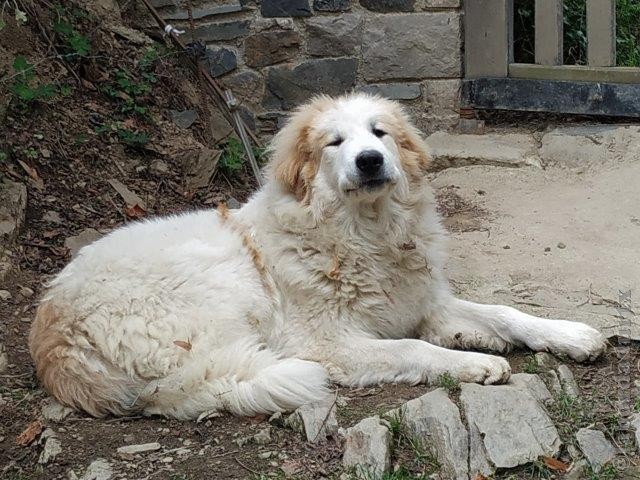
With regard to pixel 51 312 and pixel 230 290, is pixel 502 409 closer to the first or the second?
pixel 230 290

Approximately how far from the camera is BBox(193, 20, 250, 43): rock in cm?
683

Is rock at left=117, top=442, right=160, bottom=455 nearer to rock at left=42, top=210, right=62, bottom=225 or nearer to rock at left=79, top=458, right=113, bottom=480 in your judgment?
rock at left=79, top=458, right=113, bottom=480

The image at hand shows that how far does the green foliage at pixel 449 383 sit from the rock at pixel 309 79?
11.6 feet

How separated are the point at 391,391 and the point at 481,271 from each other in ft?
4.14

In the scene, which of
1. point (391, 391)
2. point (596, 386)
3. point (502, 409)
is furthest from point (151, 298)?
point (596, 386)

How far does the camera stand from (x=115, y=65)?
6.91 m

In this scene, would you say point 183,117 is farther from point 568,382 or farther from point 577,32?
point 568,382

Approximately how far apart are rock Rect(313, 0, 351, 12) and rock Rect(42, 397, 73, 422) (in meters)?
3.82

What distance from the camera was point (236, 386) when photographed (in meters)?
3.74

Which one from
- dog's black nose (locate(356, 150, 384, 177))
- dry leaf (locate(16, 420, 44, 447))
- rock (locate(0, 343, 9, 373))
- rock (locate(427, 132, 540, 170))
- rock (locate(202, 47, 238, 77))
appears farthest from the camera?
rock (locate(202, 47, 238, 77))

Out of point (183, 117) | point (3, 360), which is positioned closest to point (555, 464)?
point (3, 360)

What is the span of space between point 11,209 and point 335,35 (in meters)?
2.66

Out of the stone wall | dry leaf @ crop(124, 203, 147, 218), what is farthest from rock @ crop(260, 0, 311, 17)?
dry leaf @ crop(124, 203, 147, 218)

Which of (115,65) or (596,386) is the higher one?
(115,65)
